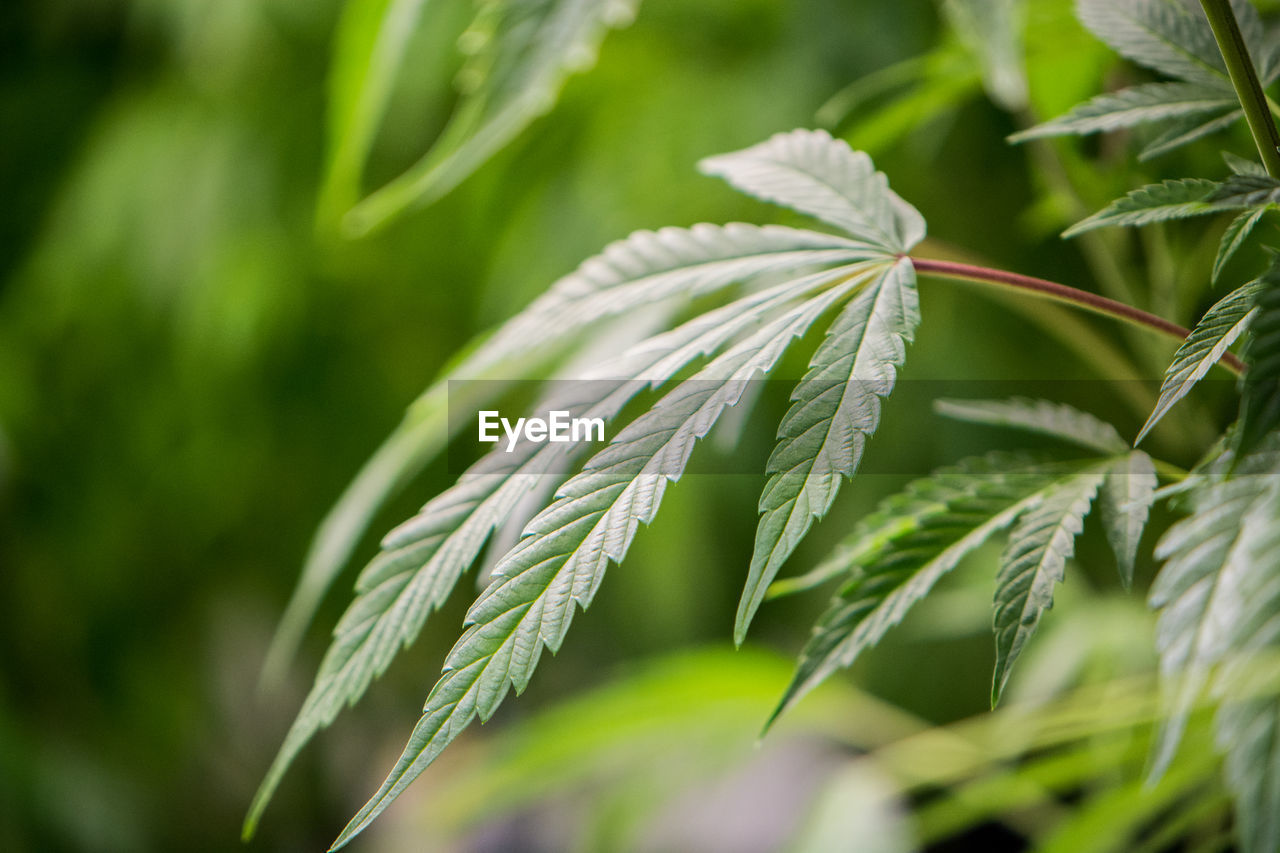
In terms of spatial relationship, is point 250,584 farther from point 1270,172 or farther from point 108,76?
point 1270,172

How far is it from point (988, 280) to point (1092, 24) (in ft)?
0.27

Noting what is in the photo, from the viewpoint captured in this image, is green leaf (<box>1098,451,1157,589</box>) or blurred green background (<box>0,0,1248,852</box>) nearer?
green leaf (<box>1098,451,1157,589</box>)

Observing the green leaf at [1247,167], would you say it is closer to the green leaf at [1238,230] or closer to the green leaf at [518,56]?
the green leaf at [1238,230]

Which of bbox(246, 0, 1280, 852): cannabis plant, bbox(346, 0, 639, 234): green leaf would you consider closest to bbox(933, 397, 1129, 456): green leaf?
bbox(246, 0, 1280, 852): cannabis plant

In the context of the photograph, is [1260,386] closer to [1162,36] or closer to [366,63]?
[1162,36]

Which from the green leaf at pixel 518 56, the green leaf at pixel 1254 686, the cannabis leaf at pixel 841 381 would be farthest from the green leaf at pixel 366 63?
the green leaf at pixel 1254 686

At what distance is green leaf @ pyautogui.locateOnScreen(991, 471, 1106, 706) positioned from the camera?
5.5 inches

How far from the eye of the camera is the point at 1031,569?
0.48ft

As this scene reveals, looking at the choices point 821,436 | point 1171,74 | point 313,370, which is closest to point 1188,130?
point 1171,74

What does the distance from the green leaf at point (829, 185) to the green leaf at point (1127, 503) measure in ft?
0.21

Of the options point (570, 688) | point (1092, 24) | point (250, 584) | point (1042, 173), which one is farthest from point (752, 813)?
point (1092, 24)

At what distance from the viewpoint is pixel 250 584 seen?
3.35 feet

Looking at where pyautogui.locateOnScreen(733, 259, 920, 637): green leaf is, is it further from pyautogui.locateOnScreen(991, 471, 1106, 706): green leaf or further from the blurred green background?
the blurred green background

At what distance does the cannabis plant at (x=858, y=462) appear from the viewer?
0.41 ft
